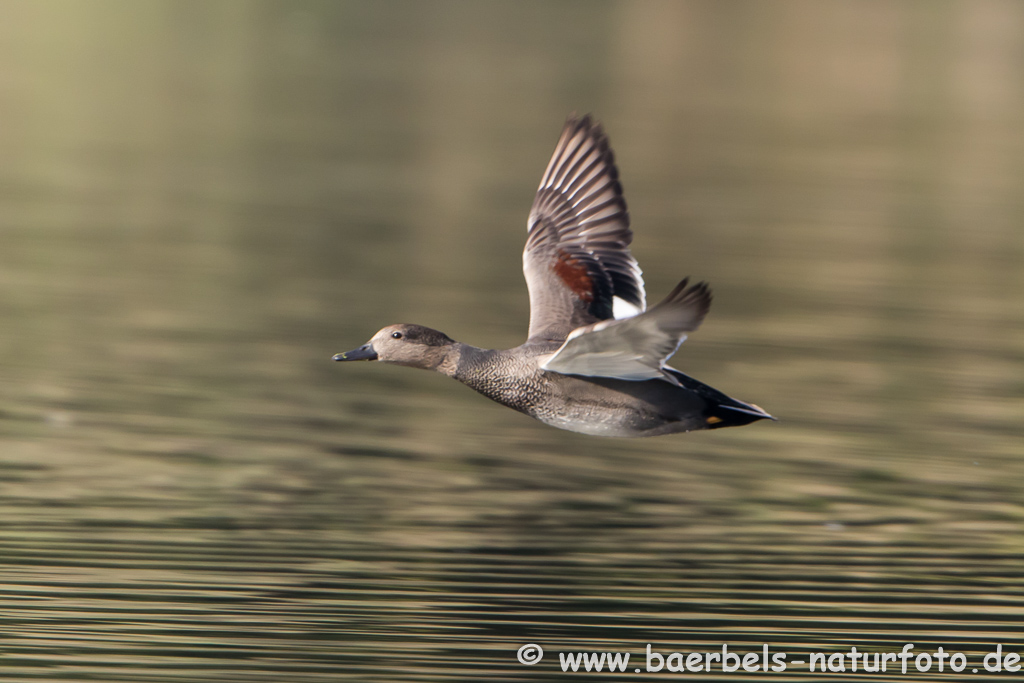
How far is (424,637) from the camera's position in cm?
938

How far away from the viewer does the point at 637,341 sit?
28.2 ft

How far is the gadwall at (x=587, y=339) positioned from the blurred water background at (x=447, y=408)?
4.12ft

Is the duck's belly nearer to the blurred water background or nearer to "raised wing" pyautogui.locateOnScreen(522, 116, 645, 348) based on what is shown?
"raised wing" pyautogui.locateOnScreen(522, 116, 645, 348)

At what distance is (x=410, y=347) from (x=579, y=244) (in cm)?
157

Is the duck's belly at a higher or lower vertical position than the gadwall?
lower

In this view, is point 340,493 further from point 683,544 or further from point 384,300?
point 384,300

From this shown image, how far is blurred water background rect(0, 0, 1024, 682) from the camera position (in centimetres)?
976

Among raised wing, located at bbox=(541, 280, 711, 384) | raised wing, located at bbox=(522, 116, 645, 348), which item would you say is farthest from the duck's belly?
raised wing, located at bbox=(522, 116, 645, 348)

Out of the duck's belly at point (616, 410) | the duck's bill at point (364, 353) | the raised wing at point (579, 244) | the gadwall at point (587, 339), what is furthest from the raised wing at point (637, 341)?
the duck's bill at point (364, 353)

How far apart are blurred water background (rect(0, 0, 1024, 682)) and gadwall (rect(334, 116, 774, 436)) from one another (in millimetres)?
1256

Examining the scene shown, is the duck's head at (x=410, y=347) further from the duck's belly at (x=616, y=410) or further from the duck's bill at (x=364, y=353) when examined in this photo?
the duck's belly at (x=616, y=410)

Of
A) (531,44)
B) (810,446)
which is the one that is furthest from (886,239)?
(531,44)

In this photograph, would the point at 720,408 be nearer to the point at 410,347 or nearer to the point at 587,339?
the point at 587,339

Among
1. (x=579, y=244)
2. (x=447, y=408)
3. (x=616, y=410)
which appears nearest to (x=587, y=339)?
(x=616, y=410)
